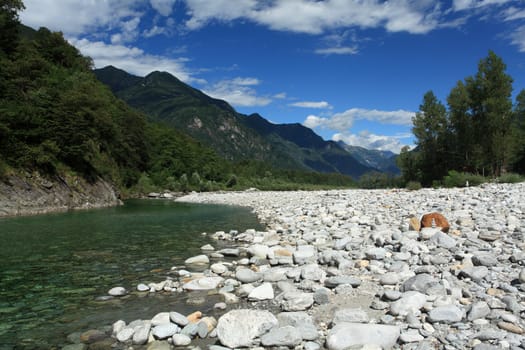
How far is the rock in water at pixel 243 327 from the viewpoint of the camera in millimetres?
4461

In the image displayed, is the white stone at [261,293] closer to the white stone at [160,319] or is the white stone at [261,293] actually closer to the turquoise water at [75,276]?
the turquoise water at [75,276]

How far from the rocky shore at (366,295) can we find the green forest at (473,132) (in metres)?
24.8

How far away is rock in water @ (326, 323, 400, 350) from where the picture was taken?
4.13m

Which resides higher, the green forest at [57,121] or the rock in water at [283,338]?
the green forest at [57,121]

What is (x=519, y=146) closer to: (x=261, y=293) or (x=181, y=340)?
(x=261, y=293)

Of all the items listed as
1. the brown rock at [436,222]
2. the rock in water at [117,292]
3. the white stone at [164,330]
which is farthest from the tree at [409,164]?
the white stone at [164,330]

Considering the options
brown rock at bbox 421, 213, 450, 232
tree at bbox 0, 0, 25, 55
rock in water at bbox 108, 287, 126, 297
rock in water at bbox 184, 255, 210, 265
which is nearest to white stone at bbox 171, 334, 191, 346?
rock in water at bbox 108, 287, 126, 297

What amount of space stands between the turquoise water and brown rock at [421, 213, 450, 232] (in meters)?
7.30

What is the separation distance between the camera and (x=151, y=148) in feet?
258

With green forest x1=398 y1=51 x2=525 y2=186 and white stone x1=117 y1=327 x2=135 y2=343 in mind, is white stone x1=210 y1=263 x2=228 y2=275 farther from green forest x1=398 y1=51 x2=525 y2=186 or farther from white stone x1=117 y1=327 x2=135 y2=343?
green forest x1=398 y1=51 x2=525 y2=186

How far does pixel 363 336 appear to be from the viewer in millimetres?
4199

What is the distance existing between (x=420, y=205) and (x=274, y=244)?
852cm

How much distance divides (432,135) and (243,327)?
151ft

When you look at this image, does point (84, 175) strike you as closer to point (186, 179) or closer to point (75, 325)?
point (75, 325)
